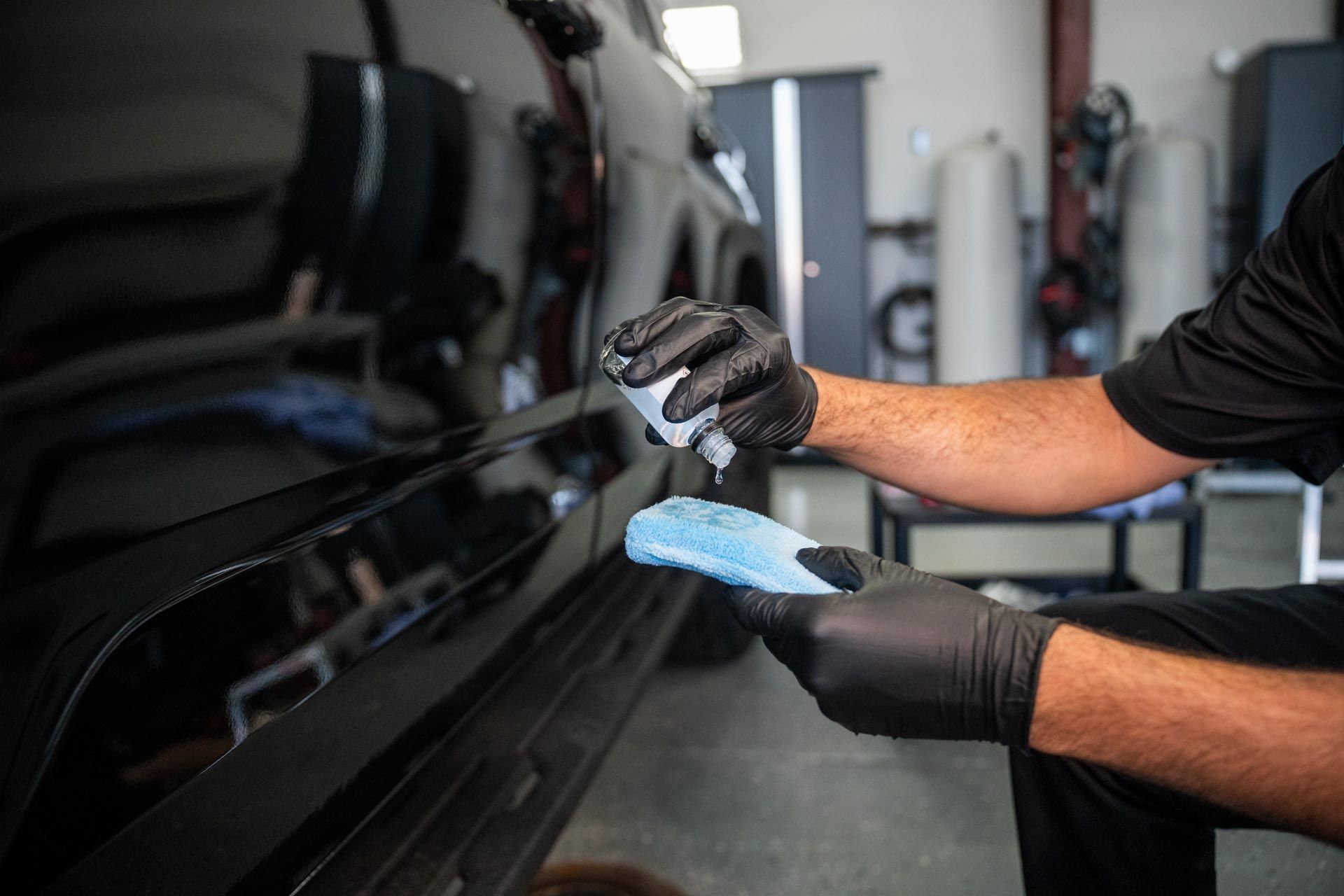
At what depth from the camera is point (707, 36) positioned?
4.93 meters

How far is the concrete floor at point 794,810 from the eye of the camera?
1.33 metres

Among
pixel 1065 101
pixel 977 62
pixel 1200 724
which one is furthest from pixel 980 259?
pixel 1200 724

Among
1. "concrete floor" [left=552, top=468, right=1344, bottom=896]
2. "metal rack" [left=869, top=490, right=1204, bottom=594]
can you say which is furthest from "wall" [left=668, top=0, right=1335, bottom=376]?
"concrete floor" [left=552, top=468, right=1344, bottom=896]

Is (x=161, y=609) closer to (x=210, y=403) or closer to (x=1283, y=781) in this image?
(x=210, y=403)

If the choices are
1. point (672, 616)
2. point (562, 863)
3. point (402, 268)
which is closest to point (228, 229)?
point (402, 268)

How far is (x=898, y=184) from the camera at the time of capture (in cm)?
512

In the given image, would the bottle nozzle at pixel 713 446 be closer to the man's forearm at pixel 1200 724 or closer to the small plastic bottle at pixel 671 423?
the small plastic bottle at pixel 671 423

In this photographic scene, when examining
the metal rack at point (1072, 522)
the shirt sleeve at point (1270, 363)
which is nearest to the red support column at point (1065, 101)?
the metal rack at point (1072, 522)

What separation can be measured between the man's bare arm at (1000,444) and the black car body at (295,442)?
1.21 feet

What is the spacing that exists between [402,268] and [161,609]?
348 mm

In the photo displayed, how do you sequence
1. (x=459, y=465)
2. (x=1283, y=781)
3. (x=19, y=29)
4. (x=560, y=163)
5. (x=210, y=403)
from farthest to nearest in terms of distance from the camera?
(x=560, y=163), (x=459, y=465), (x=1283, y=781), (x=210, y=403), (x=19, y=29)

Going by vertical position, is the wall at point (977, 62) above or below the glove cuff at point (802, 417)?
above

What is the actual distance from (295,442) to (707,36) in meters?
4.88

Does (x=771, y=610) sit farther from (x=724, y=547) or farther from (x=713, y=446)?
(x=713, y=446)
